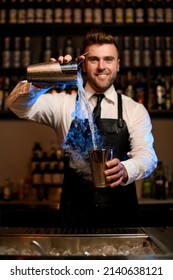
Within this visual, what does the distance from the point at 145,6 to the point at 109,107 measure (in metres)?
1.85

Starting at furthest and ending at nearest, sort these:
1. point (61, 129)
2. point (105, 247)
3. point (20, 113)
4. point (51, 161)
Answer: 1. point (51, 161)
2. point (61, 129)
3. point (20, 113)
4. point (105, 247)

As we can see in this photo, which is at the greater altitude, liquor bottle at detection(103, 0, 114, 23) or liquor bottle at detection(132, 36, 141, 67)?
liquor bottle at detection(103, 0, 114, 23)

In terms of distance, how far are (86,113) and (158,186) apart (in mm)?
1439

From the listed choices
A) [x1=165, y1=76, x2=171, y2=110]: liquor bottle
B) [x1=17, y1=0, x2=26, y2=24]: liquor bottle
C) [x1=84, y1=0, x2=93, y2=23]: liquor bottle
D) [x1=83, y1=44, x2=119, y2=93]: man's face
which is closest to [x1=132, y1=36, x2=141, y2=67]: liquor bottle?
[x1=165, y1=76, x2=171, y2=110]: liquor bottle

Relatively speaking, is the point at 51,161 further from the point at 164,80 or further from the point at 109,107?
the point at 109,107

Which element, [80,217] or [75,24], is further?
[75,24]

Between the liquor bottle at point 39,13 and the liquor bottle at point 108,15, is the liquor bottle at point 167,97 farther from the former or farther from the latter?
the liquor bottle at point 39,13

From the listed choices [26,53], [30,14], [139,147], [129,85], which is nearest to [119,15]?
[129,85]

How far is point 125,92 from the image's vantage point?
10.4 feet

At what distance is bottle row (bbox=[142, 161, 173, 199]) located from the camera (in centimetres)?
295

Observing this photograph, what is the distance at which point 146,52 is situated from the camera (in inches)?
126

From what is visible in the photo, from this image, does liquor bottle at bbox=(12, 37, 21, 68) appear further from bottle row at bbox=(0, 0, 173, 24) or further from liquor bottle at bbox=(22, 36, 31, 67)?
bottle row at bbox=(0, 0, 173, 24)

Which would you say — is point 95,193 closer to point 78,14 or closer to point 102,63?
point 102,63

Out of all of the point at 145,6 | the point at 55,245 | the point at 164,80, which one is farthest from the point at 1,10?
the point at 55,245
